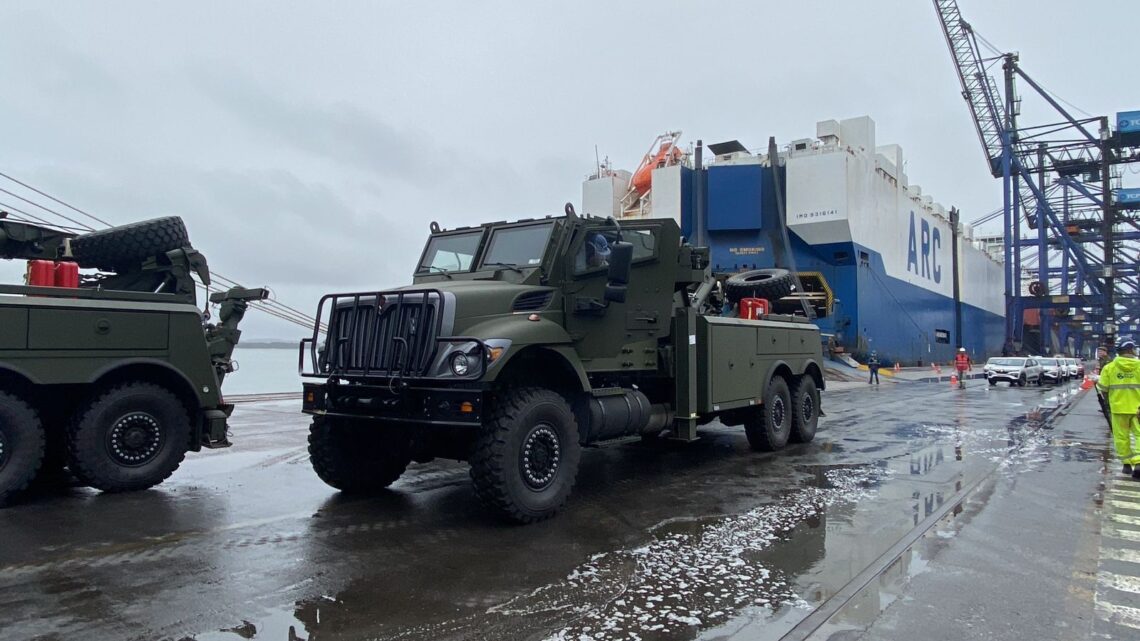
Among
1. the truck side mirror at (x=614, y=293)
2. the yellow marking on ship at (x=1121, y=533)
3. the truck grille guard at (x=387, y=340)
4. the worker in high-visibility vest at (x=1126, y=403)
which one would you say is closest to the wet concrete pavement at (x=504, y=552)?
the yellow marking on ship at (x=1121, y=533)

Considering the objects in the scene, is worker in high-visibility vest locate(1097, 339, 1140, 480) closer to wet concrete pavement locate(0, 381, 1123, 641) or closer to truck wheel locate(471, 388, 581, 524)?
wet concrete pavement locate(0, 381, 1123, 641)

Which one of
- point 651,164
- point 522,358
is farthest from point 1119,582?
point 651,164

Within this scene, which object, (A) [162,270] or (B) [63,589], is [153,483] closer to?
(A) [162,270]

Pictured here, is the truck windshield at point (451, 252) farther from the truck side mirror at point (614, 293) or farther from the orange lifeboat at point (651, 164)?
the orange lifeboat at point (651, 164)

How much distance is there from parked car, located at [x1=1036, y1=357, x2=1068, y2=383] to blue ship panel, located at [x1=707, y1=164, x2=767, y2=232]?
14163 mm

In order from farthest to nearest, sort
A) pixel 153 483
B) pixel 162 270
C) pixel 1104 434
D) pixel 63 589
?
pixel 1104 434 → pixel 162 270 → pixel 153 483 → pixel 63 589

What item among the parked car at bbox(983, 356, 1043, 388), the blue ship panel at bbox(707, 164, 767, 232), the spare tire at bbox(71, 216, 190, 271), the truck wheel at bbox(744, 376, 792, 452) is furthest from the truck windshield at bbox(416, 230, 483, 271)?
the blue ship panel at bbox(707, 164, 767, 232)

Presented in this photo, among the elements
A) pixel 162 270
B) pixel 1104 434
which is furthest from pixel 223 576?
pixel 1104 434

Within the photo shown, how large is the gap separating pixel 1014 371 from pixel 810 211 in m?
11.7

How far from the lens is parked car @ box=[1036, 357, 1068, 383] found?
3173cm

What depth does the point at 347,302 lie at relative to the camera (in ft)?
20.9

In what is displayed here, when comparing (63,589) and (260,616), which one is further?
(63,589)

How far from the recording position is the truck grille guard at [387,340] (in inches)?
221

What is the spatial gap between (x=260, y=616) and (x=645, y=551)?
99.0 inches
